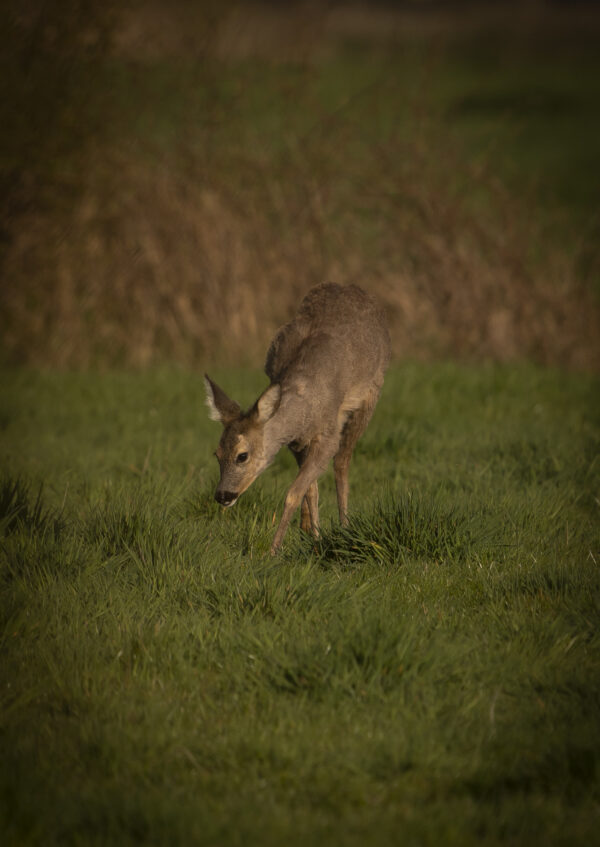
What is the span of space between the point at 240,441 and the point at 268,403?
0.27 meters

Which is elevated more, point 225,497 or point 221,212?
point 221,212

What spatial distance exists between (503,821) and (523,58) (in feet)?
132

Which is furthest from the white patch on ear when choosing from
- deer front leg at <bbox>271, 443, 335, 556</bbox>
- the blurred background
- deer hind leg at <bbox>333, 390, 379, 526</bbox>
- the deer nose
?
the blurred background

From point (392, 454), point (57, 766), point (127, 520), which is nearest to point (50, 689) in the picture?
point (57, 766)

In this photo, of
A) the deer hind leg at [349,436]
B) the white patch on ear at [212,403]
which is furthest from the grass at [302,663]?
the white patch on ear at [212,403]

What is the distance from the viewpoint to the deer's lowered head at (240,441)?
19.5 feet

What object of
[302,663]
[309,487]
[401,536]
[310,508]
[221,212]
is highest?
[221,212]

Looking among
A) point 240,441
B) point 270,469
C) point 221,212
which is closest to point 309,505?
point 240,441

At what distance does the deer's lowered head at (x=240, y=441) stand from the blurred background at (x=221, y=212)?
5.96 meters

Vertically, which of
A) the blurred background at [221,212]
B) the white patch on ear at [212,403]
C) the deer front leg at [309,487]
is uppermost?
the blurred background at [221,212]

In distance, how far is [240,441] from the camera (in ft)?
19.6

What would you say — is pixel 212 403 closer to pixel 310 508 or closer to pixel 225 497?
pixel 225 497

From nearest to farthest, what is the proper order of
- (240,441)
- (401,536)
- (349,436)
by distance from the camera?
(401,536) → (240,441) → (349,436)

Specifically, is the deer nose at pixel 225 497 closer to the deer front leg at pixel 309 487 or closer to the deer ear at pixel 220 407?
the deer front leg at pixel 309 487
